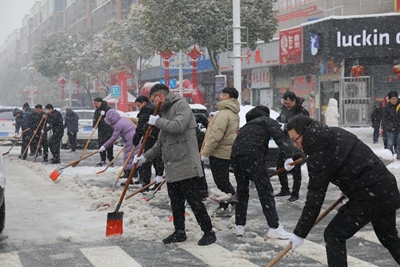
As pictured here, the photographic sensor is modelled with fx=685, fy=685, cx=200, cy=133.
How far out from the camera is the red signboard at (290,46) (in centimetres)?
3021

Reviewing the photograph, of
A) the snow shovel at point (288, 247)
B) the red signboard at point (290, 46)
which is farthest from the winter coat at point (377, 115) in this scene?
the snow shovel at point (288, 247)

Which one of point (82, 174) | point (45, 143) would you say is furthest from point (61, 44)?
point (82, 174)

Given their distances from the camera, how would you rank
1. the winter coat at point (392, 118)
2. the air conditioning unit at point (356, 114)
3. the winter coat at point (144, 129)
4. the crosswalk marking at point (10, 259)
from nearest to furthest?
the crosswalk marking at point (10, 259)
the winter coat at point (144, 129)
the winter coat at point (392, 118)
the air conditioning unit at point (356, 114)

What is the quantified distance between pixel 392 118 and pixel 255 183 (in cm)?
954

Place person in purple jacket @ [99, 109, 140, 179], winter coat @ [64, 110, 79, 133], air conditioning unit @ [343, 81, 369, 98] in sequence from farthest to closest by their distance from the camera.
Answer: air conditioning unit @ [343, 81, 369, 98]
winter coat @ [64, 110, 79, 133]
person in purple jacket @ [99, 109, 140, 179]

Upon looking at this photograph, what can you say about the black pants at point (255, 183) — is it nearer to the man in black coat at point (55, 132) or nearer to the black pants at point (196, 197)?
the black pants at point (196, 197)

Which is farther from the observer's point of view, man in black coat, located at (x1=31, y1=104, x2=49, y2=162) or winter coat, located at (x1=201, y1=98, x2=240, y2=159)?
man in black coat, located at (x1=31, y1=104, x2=49, y2=162)

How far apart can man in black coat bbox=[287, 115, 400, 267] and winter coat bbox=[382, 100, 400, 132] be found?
461 inches

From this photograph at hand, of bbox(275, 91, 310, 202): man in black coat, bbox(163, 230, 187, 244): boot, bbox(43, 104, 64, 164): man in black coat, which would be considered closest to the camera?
bbox(163, 230, 187, 244): boot

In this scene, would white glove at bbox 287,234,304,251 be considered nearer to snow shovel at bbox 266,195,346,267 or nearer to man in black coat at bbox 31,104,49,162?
snow shovel at bbox 266,195,346,267

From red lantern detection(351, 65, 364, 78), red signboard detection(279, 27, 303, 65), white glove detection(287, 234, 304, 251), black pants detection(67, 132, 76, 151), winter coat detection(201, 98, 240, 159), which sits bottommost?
black pants detection(67, 132, 76, 151)

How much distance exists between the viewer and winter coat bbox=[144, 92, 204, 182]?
7008mm

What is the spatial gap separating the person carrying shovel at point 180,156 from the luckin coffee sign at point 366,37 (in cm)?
2124

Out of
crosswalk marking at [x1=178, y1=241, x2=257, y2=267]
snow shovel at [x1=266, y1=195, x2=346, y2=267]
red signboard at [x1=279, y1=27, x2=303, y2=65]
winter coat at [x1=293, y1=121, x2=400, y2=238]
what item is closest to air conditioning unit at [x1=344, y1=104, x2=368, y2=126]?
red signboard at [x1=279, y1=27, x2=303, y2=65]
